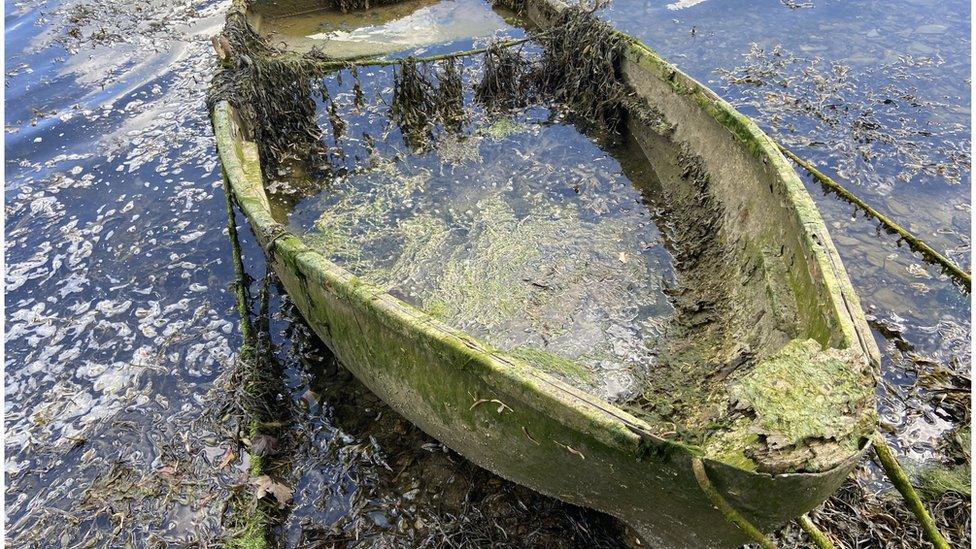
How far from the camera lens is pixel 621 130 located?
6938 millimetres

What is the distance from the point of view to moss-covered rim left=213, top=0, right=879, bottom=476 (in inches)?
98.7

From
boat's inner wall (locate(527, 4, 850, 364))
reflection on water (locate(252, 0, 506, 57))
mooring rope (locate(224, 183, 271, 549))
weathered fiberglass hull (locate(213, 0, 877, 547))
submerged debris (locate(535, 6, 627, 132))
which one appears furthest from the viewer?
reflection on water (locate(252, 0, 506, 57))

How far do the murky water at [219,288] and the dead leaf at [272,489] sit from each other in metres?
0.10

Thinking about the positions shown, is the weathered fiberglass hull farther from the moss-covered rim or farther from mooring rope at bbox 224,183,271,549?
mooring rope at bbox 224,183,271,549

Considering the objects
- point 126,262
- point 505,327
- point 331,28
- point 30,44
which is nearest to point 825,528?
point 505,327

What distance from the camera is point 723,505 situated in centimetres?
238

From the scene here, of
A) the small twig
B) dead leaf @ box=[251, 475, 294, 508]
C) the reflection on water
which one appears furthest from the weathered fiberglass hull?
the reflection on water

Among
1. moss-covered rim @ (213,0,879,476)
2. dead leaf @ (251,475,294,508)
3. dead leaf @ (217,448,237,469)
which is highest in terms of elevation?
moss-covered rim @ (213,0,879,476)

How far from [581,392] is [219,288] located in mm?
4232

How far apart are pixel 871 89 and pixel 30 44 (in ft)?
42.9

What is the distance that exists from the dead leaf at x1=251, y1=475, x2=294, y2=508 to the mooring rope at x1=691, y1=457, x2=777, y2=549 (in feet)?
8.88

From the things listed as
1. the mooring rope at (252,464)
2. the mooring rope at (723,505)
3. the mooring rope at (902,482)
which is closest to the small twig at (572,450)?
the mooring rope at (723,505)

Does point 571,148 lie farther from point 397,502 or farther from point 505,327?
point 397,502

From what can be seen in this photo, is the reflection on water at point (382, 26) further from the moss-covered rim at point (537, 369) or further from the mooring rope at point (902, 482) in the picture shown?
the mooring rope at point (902, 482)
